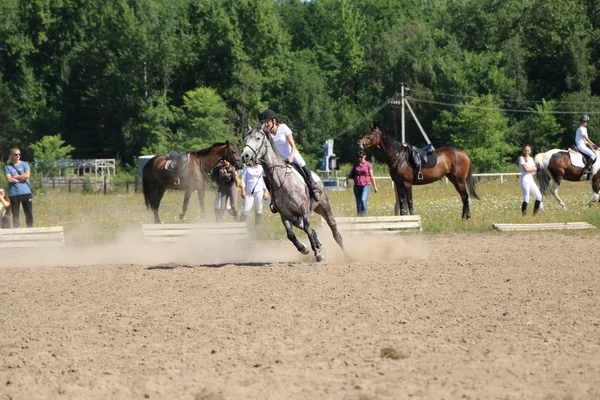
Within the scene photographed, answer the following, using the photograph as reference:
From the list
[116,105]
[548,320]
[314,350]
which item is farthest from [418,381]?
[116,105]

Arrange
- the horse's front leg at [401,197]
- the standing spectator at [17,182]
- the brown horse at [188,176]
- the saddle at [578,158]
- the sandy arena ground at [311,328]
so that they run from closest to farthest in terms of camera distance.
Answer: the sandy arena ground at [311,328] → the standing spectator at [17,182] → the horse's front leg at [401,197] → the brown horse at [188,176] → the saddle at [578,158]

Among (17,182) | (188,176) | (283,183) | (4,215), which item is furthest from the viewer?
(188,176)

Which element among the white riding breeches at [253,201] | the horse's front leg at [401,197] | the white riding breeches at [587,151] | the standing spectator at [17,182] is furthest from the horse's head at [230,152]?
the white riding breeches at [587,151]

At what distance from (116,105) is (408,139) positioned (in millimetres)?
26413

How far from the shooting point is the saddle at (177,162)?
25.7 meters

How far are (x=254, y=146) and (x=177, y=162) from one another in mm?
11461

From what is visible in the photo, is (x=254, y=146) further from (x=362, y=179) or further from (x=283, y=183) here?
(x=362, y=179)

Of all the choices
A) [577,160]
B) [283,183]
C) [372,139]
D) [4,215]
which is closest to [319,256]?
[283,183]

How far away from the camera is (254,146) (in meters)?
14.7

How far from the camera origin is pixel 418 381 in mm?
7785

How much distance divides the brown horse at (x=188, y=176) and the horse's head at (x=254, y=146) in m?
9.78

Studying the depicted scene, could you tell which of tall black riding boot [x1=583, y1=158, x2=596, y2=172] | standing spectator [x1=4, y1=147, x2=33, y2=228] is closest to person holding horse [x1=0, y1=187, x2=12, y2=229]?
standing spectator [x1=4, y1=147, x2=33, y2=228]

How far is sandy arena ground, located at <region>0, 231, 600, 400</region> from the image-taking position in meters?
7.87

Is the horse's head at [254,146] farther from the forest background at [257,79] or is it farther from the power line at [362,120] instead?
the power line at [362,120]
